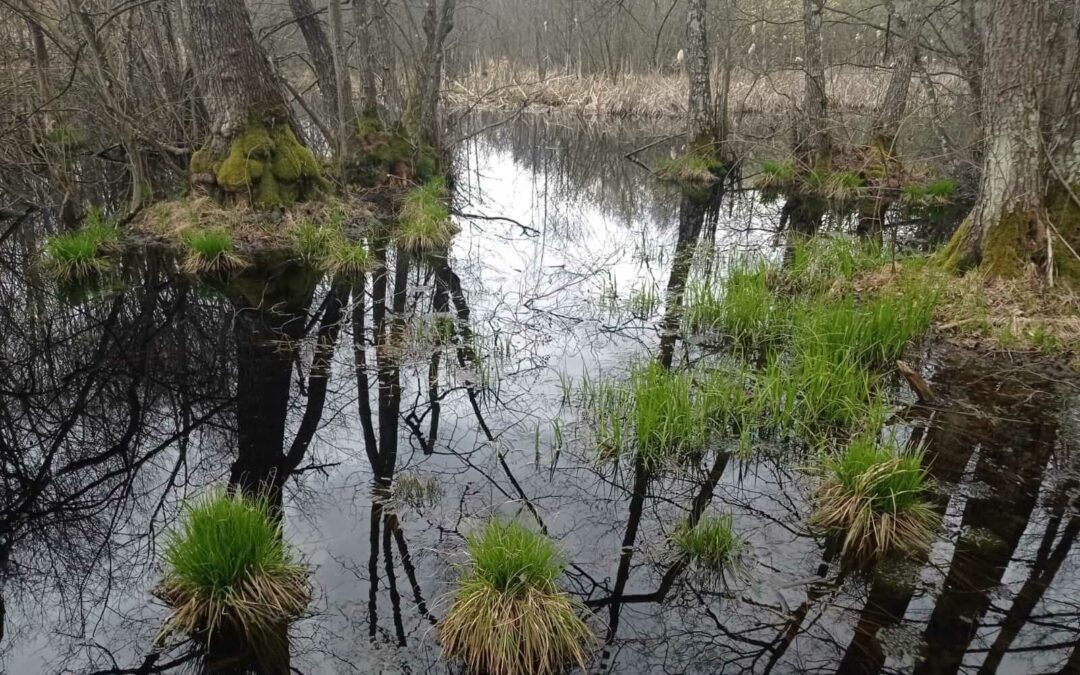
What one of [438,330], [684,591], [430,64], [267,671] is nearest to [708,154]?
[430,64]

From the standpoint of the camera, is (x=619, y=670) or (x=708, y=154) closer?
(x=619, y=670)

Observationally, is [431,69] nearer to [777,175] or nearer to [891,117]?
[777,175]

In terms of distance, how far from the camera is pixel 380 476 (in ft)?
13.5

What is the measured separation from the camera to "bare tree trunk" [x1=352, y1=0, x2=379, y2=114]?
1050 cm

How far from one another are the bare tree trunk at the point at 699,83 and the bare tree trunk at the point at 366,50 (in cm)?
528

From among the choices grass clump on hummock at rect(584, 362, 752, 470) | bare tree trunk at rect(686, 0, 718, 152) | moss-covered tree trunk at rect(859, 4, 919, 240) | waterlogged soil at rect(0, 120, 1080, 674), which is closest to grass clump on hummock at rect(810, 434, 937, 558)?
waterlogged soil at rect(0, 120, 1080, 674)

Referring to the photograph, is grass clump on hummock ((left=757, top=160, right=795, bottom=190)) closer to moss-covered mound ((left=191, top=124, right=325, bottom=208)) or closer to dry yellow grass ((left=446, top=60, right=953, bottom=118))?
dry yellow grass ((left=446, top=60, right=953, bottom=118))

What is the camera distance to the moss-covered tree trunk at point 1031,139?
5445mm

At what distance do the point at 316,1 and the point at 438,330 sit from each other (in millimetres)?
13673

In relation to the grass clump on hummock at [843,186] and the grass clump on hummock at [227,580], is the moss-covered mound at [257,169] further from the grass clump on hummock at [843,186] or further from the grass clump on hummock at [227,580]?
the grass clump on hummock at [843,186]

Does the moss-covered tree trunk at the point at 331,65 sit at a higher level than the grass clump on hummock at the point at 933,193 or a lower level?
higher

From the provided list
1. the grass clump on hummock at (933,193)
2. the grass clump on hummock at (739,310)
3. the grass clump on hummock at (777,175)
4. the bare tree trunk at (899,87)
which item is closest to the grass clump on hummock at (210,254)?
the grass clump on hummock at (739,310)

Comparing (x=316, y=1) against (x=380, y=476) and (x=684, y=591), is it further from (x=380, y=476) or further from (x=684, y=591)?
(x=684, y=591)

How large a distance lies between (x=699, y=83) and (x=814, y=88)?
210cm
